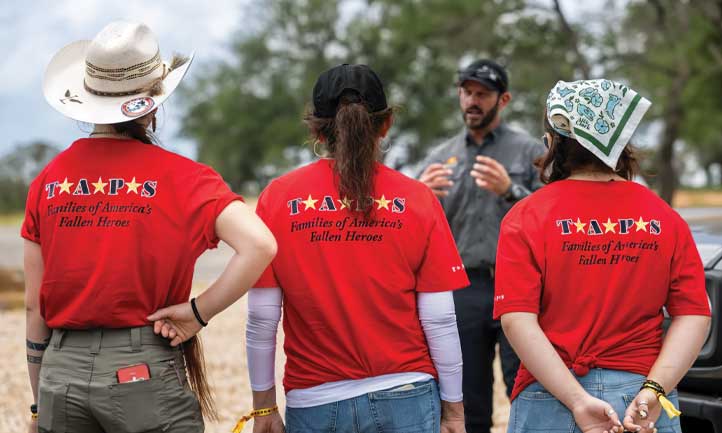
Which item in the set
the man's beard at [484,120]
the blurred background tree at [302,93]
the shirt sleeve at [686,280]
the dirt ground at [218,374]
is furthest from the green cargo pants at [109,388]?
the blurred background tree at [302,93]

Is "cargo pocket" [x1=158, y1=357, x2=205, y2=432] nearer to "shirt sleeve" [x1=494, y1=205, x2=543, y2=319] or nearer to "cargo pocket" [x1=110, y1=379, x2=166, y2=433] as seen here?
"cargo pocket" [x1=110, y1=379, x2=166, y2=433]

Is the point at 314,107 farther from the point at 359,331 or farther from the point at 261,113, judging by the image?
the point at 261,113

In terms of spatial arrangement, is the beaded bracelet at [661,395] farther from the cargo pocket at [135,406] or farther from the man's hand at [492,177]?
the man's hand at [492,177]

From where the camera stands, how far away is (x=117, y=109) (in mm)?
2570

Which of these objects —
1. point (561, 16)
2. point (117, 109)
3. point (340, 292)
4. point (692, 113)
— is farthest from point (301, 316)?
point (692, 113)

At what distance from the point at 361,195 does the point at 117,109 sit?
2.57 feet

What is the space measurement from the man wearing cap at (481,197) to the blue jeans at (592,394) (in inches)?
63.8

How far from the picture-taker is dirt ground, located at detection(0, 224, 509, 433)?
622 centimetres

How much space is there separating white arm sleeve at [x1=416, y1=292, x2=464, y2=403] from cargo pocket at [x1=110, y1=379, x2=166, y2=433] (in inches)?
34.9

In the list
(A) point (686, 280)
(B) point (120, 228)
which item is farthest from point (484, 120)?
(B) point (120, 228)

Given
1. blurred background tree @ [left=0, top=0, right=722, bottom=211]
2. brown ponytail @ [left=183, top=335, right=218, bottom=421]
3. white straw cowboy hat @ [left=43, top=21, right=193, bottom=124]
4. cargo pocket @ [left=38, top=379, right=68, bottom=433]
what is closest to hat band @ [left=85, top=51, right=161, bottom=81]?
white straw cowboy hat @ [left=43, top=21, right=193, bottom=124]

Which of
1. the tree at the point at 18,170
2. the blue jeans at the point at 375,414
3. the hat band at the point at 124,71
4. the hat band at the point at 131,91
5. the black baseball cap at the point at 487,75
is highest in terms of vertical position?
the tree at the point at 18,170

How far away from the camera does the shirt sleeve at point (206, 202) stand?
8.18ft

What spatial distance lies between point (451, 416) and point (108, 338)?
3.69 ft
